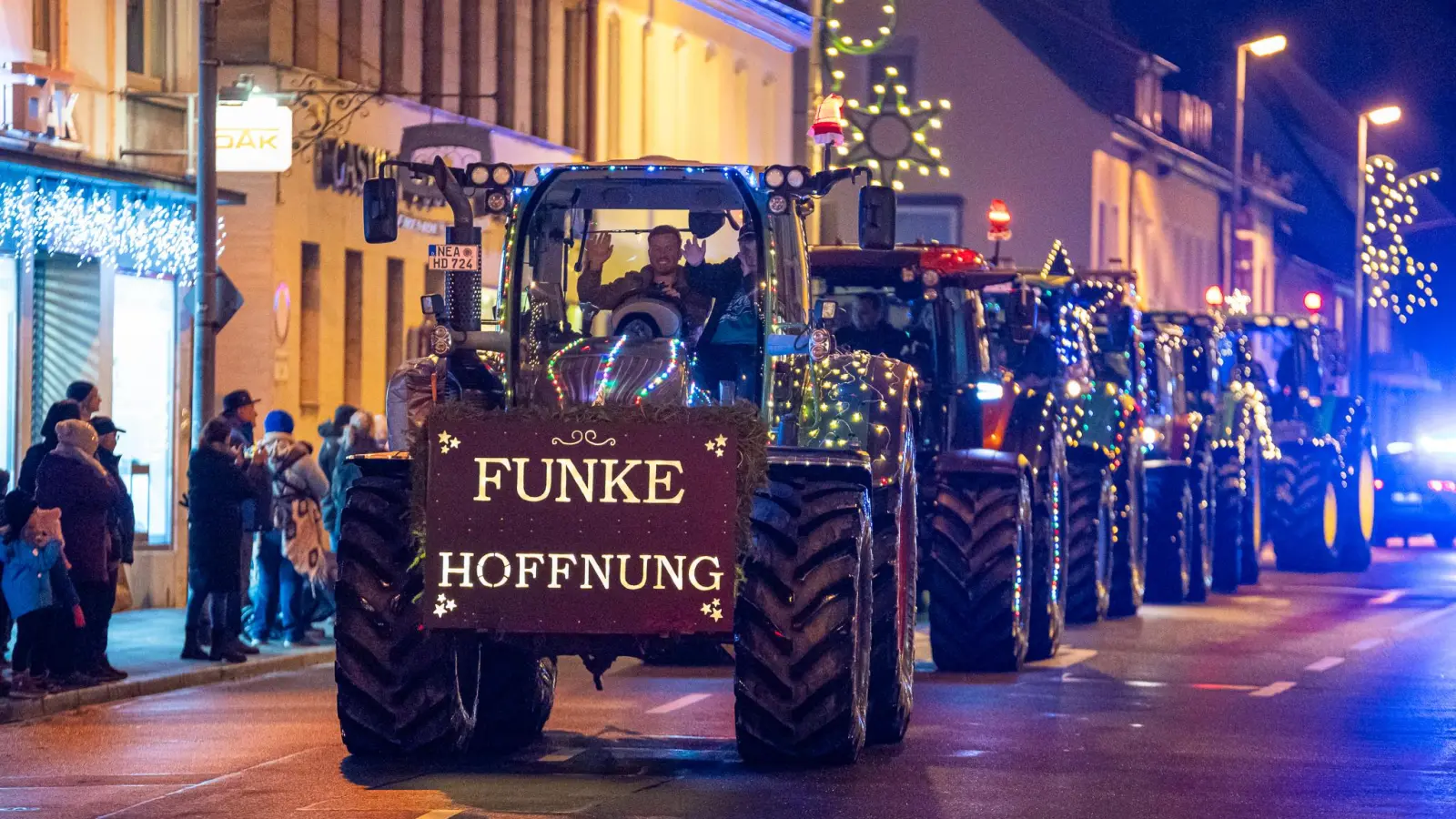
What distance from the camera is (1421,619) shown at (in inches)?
1031

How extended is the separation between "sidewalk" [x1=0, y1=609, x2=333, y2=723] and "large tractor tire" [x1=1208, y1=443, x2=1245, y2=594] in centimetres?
1141

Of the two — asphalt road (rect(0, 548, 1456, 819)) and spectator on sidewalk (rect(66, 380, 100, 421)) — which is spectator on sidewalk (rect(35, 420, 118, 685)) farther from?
spectator on sidewalk (rect(66, 380, 100, 421))

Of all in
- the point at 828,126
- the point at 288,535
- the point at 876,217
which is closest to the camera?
the point at 876,217

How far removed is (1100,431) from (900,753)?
1092 centimetres

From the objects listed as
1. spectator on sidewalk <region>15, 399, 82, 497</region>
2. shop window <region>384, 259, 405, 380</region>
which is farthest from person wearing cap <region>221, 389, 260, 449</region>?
shop window <region>384, 259, 405, 380</region>

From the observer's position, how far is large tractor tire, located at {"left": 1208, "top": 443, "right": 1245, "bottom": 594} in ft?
101

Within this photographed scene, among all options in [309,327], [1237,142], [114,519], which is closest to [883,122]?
[1237,142]

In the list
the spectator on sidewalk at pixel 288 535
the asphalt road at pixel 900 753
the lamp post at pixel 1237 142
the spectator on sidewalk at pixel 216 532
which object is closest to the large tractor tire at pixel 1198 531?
the asphalt road at pixel 900 753

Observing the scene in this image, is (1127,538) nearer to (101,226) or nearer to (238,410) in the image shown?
(238,410)

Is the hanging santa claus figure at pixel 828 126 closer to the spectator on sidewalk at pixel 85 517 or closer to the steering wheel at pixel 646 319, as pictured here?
the steering wheel at pixel 646 319

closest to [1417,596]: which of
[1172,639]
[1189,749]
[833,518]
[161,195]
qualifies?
[1172,639]

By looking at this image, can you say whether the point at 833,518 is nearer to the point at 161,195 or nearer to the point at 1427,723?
the point at 1427,723

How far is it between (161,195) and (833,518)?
572 inches

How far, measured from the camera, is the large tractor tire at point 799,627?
13.2 m
